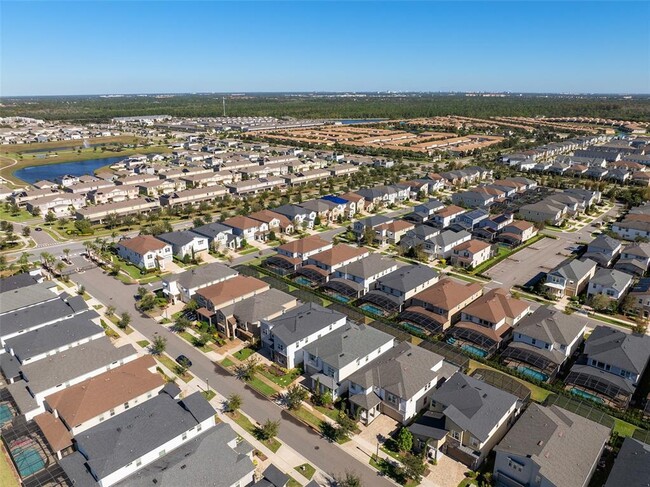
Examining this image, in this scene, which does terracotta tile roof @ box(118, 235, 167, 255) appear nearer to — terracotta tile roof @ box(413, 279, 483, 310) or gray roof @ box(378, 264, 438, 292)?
gray roof @ box(378, 264, 438, 292)

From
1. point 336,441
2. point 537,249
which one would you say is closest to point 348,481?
point 336,441

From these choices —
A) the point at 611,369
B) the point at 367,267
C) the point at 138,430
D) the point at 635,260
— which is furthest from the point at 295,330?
the point at 635,260

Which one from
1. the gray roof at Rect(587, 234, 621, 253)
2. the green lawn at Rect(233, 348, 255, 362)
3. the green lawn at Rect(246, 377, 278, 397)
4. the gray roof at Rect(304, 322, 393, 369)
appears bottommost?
the green lawn at Rect(246, 377, 278, 397)

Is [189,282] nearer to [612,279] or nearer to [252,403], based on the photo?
[252,403]

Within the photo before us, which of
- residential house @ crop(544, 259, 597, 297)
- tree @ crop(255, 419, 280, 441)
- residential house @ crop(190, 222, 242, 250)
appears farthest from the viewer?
residential house @ crop(190, 222, 242, 250)

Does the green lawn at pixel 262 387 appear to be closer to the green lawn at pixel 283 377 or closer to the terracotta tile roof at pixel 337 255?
the green lawn at pixel 283 377

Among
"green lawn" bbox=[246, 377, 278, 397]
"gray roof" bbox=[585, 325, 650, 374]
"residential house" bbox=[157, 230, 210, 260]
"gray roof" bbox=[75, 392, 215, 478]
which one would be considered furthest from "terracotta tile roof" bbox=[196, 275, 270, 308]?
"gray roof" bbox=[585, 325, 650, 374]

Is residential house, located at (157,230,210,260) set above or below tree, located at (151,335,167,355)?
above
